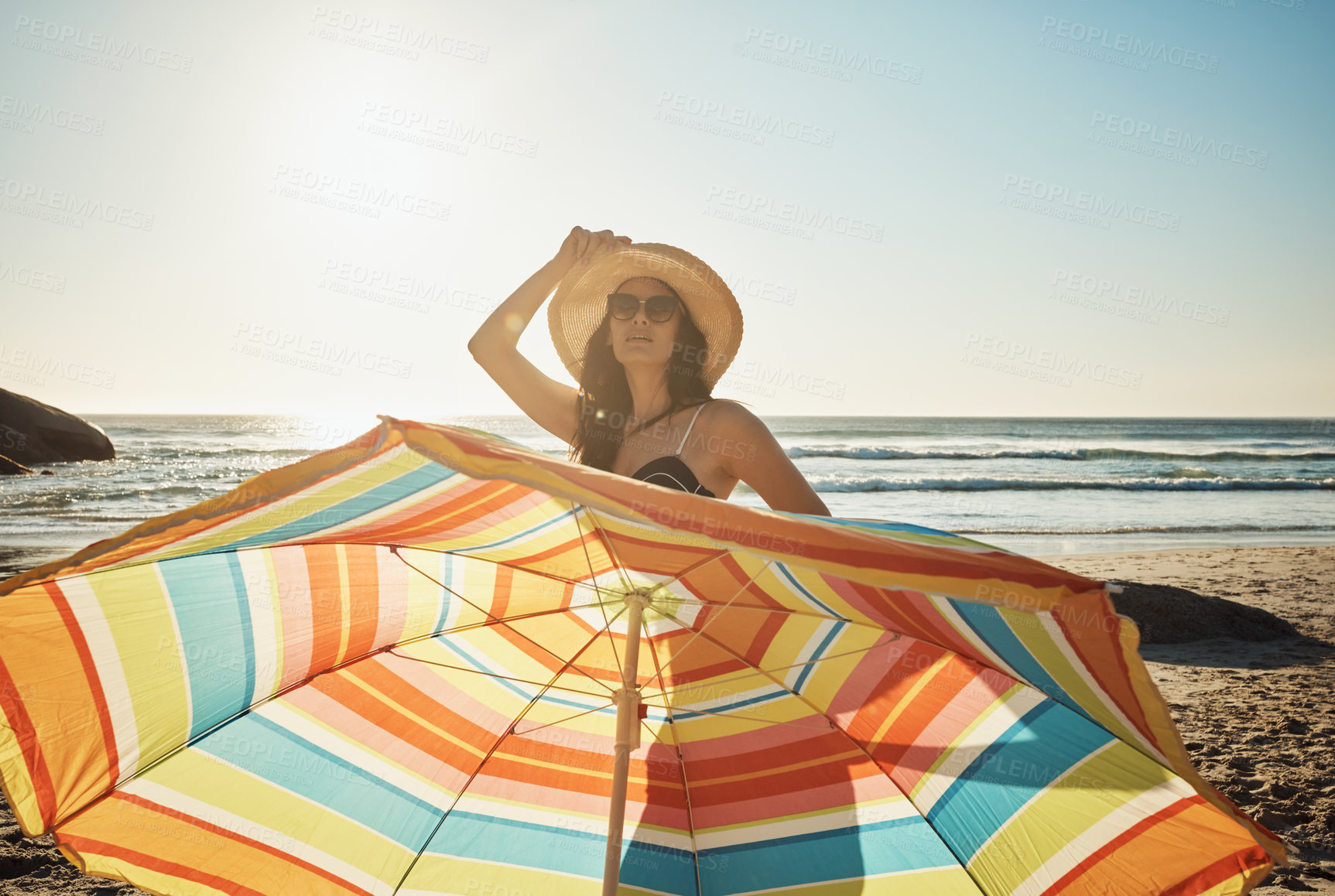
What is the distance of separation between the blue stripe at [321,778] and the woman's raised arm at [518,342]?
1113mm

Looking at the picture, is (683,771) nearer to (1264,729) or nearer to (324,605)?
(324,605)

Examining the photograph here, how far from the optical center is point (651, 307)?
268 cm

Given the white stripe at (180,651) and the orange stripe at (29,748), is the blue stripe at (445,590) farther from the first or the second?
the orange stripe at (29,748)

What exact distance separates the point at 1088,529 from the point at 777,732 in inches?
628

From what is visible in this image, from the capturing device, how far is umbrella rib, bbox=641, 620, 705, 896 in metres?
1.84

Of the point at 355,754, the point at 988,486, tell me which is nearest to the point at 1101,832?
the point at 355,754

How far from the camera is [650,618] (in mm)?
1826

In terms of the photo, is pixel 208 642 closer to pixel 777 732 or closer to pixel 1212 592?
pixel 777 732

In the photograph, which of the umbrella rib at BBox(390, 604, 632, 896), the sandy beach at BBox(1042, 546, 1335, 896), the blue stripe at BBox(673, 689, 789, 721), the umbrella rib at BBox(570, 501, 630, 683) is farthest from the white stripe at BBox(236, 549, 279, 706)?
the sandy beach at BBox(1042, 546, 1335, 896)

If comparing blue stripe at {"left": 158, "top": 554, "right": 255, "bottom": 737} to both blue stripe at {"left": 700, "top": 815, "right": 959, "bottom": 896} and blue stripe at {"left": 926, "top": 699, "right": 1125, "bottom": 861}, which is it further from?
blue stripe at {"left": 926, "top": 699, "right": 1125, "bottom": 861}

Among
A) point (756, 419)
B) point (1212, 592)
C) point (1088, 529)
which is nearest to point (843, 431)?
point (1088, 529)

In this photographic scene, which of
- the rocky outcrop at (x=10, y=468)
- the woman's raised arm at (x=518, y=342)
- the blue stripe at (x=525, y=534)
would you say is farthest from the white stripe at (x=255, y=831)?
the rocky outcrop at (x=10, y=468)

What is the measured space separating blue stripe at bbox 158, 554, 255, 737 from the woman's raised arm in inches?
41.0

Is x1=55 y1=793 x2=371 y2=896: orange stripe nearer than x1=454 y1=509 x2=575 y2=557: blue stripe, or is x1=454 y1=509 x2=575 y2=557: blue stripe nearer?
x1=454 y1=509 x2=575 y2=557: blue stripe
